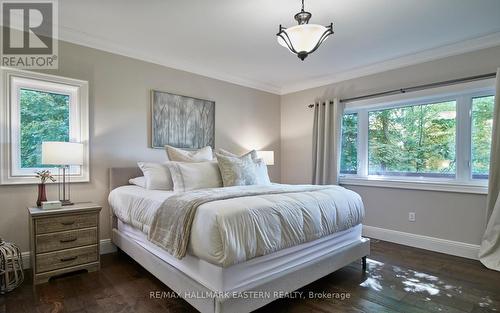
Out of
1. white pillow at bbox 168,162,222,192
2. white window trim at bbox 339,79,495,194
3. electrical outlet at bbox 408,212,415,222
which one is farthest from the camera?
electrical outlet at bbox 408,212,415,222


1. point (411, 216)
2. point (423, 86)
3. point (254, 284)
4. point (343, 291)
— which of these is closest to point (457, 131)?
point (423, 86)

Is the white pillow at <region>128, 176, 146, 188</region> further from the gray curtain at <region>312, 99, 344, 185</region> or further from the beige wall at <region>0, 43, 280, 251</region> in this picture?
the gray curtain at <region>312, 99, 344, 185</region>

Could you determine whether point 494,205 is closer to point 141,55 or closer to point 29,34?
point 141,55

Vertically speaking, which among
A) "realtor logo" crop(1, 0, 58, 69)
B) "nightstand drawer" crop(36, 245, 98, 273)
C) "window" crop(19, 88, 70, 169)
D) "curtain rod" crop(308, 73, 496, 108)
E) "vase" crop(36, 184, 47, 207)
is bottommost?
"nightstand drawer" crop(36, 245, 98, 273)

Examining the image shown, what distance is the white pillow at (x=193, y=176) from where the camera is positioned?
9.14ft

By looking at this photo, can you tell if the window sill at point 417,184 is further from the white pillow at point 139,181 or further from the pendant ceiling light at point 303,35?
the white pillow at point 139,181

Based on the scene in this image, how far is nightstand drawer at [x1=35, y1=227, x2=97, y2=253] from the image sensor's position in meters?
2.41

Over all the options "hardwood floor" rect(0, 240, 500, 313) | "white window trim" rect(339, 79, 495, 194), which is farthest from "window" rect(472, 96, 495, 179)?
"hardwood floor" rect(0, 240, 500, 313)

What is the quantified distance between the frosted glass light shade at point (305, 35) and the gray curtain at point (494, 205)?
88.1 inches

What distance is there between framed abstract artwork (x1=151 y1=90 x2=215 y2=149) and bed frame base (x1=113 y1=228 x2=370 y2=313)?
4.85 feet

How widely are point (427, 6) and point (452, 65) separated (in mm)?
1238

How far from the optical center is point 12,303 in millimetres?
2068

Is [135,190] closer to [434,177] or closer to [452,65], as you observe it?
[434,177]

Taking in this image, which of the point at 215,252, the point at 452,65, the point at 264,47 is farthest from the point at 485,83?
the point at 215,252
